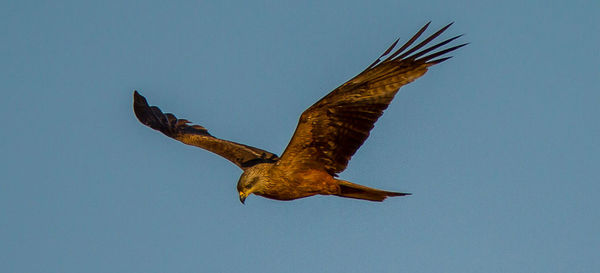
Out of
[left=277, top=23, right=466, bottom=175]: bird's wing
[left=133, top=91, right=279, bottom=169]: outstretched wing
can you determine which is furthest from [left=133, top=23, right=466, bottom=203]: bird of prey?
[left=133, top=91, right=279, bottom=169]: outstretched wing

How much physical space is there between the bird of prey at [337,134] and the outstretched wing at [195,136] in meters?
1.10

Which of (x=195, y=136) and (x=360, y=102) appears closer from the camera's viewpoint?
(x=360, y=102)

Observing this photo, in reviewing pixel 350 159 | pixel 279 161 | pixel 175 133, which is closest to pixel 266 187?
pixel 279 161

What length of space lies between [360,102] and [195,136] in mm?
4167

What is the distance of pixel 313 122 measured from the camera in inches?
383

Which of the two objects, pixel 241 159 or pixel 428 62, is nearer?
pixel 428 62

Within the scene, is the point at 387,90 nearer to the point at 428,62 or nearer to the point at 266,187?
the point at 428,62

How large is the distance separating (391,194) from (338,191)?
65 centimetres

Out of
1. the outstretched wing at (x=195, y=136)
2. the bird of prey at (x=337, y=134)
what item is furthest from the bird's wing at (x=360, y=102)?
the outstretched wing at (x=195, y=136)

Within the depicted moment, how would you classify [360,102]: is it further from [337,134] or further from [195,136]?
[195,136]

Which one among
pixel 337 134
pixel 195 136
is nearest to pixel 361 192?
pixel 337 134

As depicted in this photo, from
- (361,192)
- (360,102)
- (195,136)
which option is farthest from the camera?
(195,136)

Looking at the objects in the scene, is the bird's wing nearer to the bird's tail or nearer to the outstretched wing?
the bird's tail

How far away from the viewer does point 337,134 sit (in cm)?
1001
